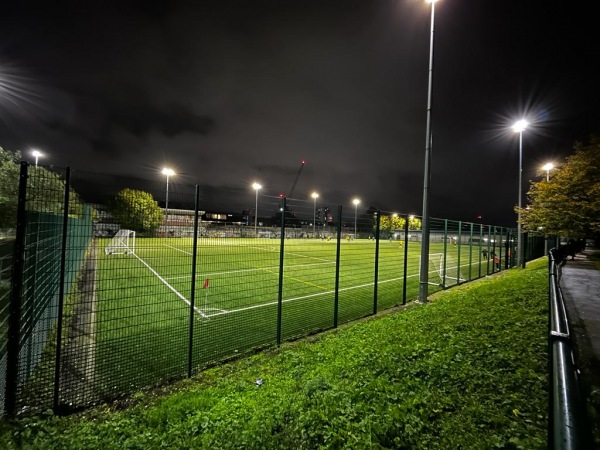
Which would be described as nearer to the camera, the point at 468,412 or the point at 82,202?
the point at 468,412

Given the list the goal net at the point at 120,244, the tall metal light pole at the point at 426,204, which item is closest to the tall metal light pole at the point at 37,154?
A: the goal net at the point at 120,244

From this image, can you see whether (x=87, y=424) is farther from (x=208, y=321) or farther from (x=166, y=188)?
(x=208, y=321)

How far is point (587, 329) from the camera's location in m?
5.28

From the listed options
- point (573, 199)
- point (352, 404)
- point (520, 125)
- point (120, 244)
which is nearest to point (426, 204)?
point (352, 404)

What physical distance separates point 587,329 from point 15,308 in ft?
29.1

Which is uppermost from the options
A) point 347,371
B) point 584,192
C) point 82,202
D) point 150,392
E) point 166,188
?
point 584,192

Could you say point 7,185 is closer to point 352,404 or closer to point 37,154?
point 37,154

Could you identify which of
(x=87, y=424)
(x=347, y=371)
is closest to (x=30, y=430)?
(x=87, y=424)

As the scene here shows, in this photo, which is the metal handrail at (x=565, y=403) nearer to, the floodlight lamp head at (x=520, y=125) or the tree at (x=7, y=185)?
the floodlight lamp head at (x=520, y=125)

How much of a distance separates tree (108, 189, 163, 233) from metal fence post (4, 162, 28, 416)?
34.5 inches

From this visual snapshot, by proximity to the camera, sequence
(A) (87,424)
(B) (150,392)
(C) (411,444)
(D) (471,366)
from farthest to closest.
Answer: (B) (150,392) → (D) (471,366) → (A) (87,424) → (C) (411,444)

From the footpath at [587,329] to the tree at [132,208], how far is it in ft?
16.9

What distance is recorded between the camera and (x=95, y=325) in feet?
21.4

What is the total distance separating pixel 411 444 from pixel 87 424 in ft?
11.2
